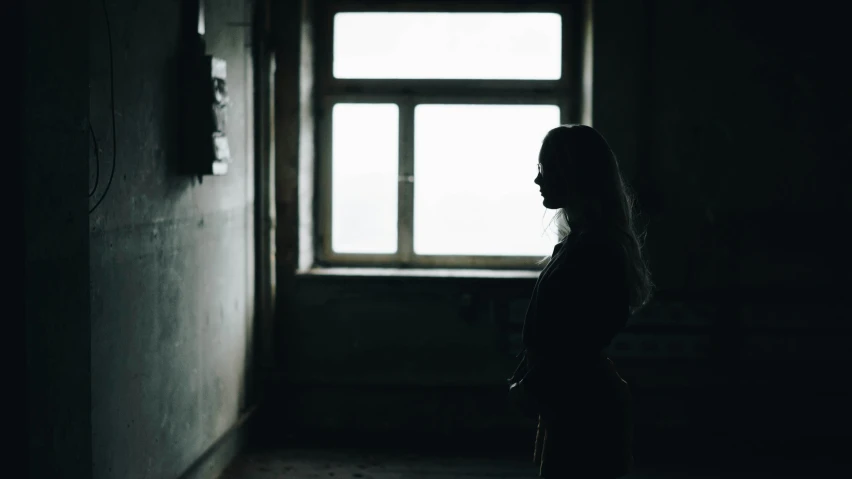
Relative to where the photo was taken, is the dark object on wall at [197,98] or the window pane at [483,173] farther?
the window pane at [483,173]

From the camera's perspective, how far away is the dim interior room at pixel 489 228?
383 centimetres

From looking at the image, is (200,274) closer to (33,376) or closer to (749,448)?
(33,376)

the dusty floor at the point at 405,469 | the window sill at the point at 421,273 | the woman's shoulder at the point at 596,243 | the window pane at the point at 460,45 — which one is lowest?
the dusty floor at the point at 405,469

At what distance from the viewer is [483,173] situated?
14.1 feet

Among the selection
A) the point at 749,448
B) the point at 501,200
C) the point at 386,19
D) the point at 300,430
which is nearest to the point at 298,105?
the point at 386,19

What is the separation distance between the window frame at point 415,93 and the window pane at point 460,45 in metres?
0.04

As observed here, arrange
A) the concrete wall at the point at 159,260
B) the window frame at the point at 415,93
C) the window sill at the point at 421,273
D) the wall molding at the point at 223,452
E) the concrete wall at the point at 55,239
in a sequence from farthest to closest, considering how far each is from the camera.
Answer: the window frame at the point at 415,93
the window sill at the point at 421,273
the wall molding at the point at 223,452
the concrete wall at the point at 159,260
the concrete wall at the point at 55,239

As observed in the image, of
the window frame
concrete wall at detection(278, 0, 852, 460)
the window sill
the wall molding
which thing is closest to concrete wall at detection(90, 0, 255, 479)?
the wall molding

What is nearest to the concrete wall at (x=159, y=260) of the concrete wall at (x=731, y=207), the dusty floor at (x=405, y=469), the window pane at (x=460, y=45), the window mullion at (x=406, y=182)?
the dusty floor at (x=405, y=469)

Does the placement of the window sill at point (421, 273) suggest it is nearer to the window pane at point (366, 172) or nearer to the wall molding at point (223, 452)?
the window pane at point (366, 172)

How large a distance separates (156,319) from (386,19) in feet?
7.36

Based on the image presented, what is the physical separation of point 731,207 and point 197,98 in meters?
2.60

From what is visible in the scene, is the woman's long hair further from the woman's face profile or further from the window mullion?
the window mullion

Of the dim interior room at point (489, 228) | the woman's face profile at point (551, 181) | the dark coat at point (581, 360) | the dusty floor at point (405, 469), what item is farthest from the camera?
the dim interior room at point (489, 228)
